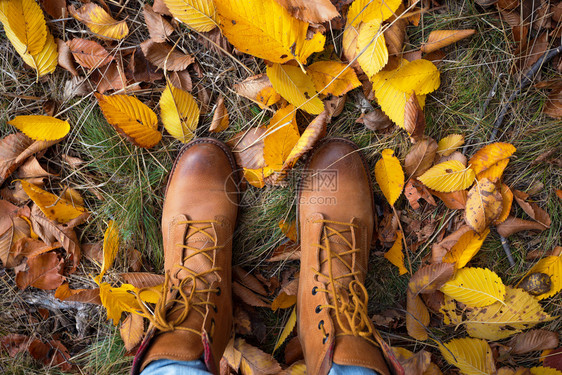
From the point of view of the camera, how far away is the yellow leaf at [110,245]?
1.26 m

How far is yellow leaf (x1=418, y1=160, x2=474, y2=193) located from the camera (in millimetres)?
1208

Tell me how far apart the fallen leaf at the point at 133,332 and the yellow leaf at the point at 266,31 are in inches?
41.3

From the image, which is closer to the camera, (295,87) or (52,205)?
(295,87)

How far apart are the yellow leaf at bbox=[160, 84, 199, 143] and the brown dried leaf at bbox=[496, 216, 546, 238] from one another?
1202mm

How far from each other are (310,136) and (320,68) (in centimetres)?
24

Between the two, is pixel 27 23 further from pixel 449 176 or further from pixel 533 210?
pixel 533 210

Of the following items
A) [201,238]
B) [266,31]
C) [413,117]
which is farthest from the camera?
[201,238]

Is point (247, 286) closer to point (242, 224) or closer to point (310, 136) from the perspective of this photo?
point (242, 224)

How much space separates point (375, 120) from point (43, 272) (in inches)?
55.2

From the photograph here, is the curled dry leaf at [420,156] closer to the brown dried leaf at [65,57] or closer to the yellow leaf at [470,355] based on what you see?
the yellow leaf at [470,355]

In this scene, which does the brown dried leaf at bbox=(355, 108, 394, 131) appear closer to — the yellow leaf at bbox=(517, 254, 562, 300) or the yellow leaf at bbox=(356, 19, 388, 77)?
the yellow leaf at bbox=(356, 19, 388, 77)

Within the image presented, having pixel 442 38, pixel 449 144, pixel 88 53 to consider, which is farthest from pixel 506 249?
pixel 88 53

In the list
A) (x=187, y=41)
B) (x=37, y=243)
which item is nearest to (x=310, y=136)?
(x=187, y=41)

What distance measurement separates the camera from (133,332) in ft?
4.22
